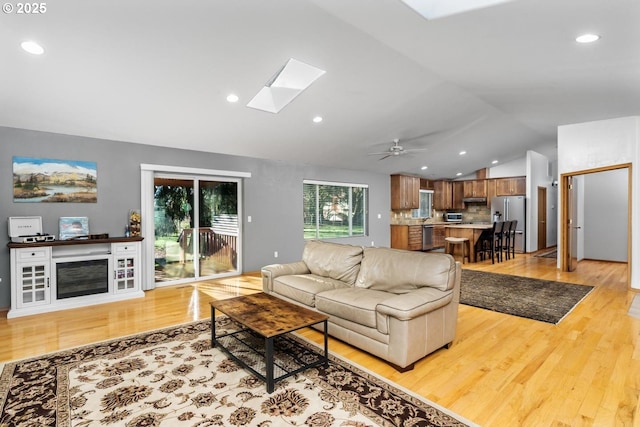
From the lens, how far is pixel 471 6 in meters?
2.54

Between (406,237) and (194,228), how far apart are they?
19.4ft

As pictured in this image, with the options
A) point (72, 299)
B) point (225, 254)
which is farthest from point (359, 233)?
point (72, 299)

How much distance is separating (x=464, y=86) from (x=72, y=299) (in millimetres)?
6288

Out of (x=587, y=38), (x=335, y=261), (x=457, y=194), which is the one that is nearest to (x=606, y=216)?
(x=457, y=194)

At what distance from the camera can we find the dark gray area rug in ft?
13.1

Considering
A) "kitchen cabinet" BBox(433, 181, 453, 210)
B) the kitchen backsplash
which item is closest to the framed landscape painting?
the kitchen backsplash

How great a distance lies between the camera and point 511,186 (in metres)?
9.41

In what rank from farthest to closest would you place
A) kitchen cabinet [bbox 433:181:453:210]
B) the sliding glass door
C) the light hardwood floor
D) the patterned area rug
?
kitchen cabinet [bbox 433:181:453:210], the sliding glass door, the light hardwood floor, the patterned area rug

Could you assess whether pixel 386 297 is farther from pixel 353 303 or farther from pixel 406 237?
pixel 406 237

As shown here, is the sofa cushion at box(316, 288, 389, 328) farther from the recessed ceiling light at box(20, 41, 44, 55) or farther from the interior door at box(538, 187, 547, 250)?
the interior door at box(538, 187, 547, 250)

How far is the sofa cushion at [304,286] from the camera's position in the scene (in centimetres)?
337

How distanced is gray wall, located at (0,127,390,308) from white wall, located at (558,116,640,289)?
14.4ft

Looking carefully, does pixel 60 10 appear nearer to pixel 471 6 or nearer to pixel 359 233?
pixel 471 6

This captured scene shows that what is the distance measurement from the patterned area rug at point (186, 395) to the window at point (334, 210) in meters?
4.95
